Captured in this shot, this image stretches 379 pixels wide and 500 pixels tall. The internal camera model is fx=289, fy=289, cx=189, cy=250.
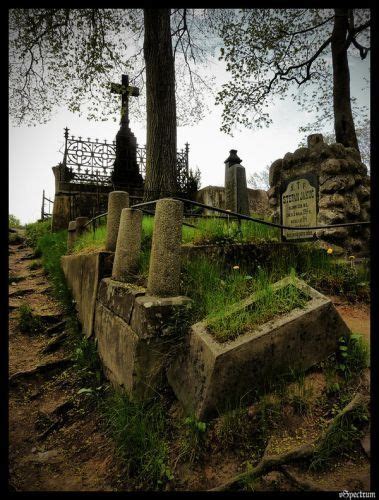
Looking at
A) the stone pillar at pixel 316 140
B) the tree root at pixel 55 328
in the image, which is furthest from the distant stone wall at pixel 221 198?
the tree root at pixel 55 328

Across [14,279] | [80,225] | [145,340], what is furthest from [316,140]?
[14,279]

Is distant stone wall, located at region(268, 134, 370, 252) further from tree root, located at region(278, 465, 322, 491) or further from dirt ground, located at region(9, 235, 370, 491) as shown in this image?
tree root, located at region(278, 465, 322, 491)

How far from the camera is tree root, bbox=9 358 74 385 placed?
328 centimetres

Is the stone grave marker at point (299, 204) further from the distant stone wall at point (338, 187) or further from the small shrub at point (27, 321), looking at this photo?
the small shrub at point (27, 321)

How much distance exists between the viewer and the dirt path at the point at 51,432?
2.14m

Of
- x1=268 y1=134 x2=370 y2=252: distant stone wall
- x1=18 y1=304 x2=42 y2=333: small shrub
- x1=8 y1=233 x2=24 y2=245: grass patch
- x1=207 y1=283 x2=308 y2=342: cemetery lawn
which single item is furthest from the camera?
x1=8 y1=233 x2=24 y2=245: grass patch

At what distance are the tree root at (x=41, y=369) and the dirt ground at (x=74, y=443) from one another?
0.03m

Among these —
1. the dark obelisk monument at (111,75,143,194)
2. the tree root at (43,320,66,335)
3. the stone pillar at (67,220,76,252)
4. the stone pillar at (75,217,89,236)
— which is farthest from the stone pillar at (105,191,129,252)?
the dark obelisk monument at (111,75,143,194)

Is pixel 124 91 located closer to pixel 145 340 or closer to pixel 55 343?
pixel 55 343

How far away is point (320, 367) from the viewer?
222cm

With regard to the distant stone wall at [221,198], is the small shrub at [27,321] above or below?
below

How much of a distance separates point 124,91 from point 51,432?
7792 mm

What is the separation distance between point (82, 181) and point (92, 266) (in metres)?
7.79

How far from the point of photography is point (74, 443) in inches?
101
